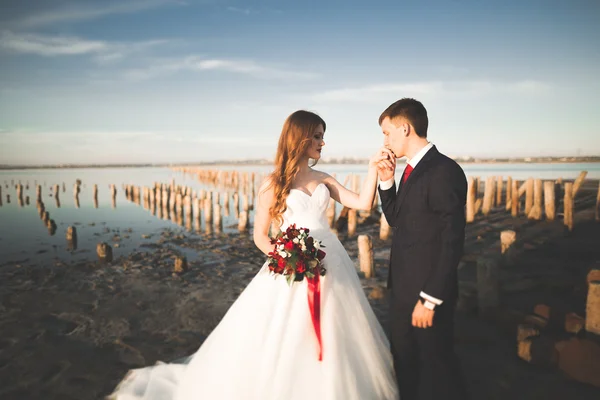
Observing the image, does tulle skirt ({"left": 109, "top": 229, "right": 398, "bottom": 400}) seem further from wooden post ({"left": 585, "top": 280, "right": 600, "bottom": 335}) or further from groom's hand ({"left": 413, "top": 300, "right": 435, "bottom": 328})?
wooden post ({"left": 585, "top": 280, "right": 600, "bottom": 335})

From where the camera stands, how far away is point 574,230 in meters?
11.6

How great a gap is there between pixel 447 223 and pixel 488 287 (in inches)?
148

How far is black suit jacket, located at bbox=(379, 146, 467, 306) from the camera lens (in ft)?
8.13

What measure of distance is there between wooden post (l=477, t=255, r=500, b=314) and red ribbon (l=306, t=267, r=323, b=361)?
11.7 feet

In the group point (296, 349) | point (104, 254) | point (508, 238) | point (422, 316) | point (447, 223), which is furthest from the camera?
point (104, 254)

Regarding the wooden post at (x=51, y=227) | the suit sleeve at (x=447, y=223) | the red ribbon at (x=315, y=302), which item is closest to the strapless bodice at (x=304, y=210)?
the red ribbon at (x=315, y=302)

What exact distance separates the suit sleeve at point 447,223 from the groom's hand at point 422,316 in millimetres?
122

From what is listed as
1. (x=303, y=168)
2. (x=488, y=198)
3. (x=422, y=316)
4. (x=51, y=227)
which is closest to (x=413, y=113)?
(x=303, y=168)

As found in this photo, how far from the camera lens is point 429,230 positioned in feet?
8.82

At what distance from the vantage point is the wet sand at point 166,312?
4188 millimetres

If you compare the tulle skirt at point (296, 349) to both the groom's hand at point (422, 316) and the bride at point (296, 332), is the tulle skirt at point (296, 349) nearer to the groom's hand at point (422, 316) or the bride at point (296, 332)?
the bride at point (296, 332)

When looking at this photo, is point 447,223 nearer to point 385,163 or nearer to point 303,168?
point 385,163

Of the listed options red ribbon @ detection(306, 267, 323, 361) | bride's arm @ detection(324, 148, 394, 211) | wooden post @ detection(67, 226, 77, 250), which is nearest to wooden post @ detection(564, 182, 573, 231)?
bride's arm @ detection(324, 148, 394, 211)

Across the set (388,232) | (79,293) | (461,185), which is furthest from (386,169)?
(388,232)
